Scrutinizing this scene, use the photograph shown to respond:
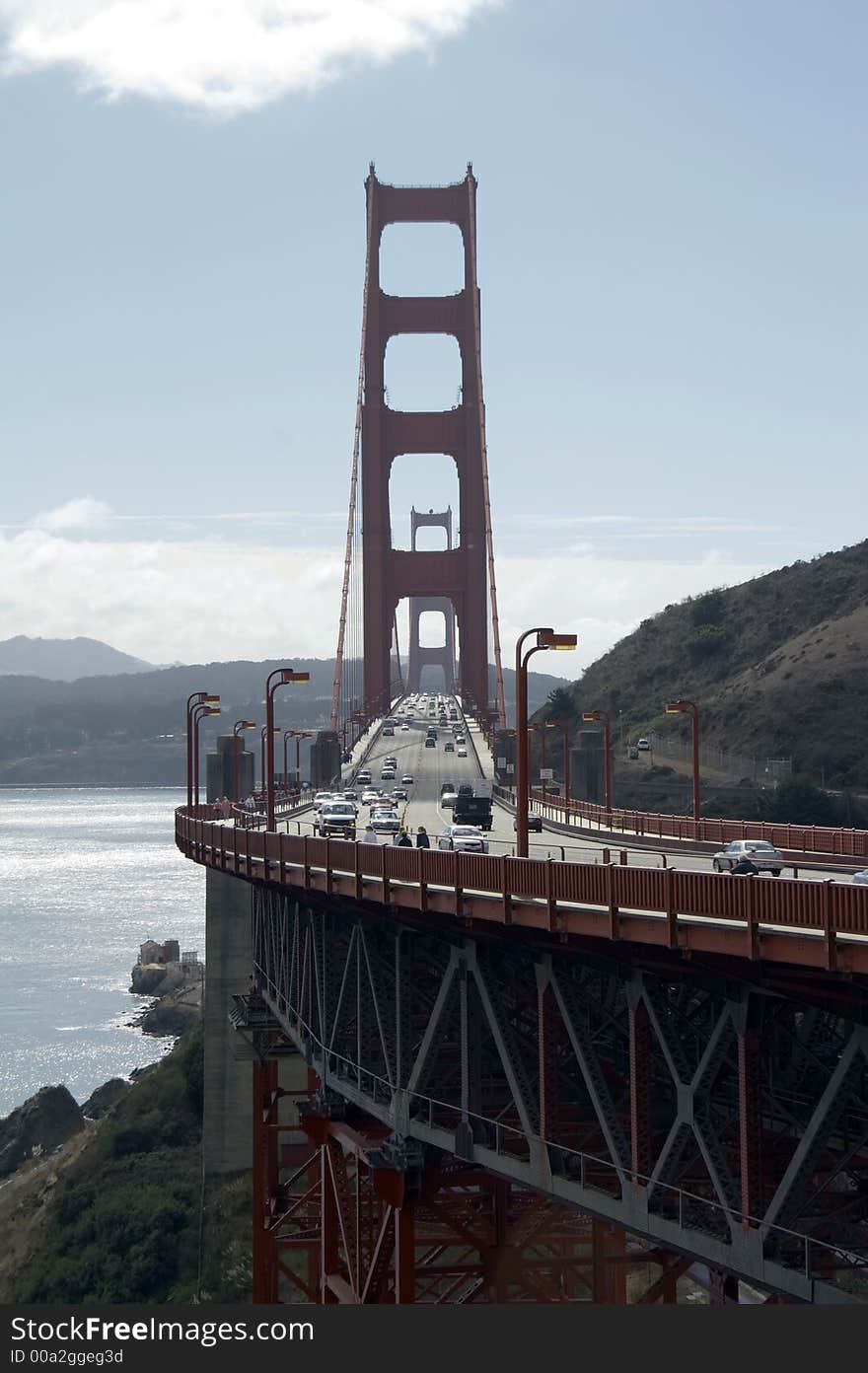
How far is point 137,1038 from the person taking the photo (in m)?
92.9

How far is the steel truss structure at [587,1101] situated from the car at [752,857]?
6223mm

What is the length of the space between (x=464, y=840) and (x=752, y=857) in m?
8.08

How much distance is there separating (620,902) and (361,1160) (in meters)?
13.3

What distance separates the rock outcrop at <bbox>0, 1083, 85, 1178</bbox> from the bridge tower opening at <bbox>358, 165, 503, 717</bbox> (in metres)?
63.7

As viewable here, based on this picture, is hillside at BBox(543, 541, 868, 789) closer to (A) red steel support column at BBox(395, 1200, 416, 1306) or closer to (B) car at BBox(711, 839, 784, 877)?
(B) car at BBox(711, 839, 784, 877)

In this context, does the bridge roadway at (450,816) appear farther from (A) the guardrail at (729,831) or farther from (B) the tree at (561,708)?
(B) the tree at (561,708)

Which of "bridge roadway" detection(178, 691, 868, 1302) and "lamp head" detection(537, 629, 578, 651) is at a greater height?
"lamp head" detection(537, 629, 578, 651)

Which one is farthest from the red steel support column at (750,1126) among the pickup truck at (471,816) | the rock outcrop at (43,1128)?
the rock outcrop at (43,1128)

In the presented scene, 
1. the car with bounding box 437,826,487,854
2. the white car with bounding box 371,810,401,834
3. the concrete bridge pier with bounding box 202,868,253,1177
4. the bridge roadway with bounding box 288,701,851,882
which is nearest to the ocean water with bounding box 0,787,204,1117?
the bridge roadway with bounding box 288,701,851,882

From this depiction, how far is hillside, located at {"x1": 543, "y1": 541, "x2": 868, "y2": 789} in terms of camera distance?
10919 centimetres

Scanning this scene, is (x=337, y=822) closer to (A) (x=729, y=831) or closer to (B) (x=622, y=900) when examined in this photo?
(A) (x=729, y=831)

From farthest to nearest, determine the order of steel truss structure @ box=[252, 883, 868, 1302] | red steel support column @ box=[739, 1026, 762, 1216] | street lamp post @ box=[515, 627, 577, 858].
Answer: street lamp post @ box=[515, 627, 577, 858] → steel truss structure @ box=[252, 883, 868, 1302] → red steel support column @ box=[739, 1026, 762, 1216]

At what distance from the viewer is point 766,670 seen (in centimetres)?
12794

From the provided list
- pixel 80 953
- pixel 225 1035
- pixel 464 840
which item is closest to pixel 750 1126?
pixel 464 840
